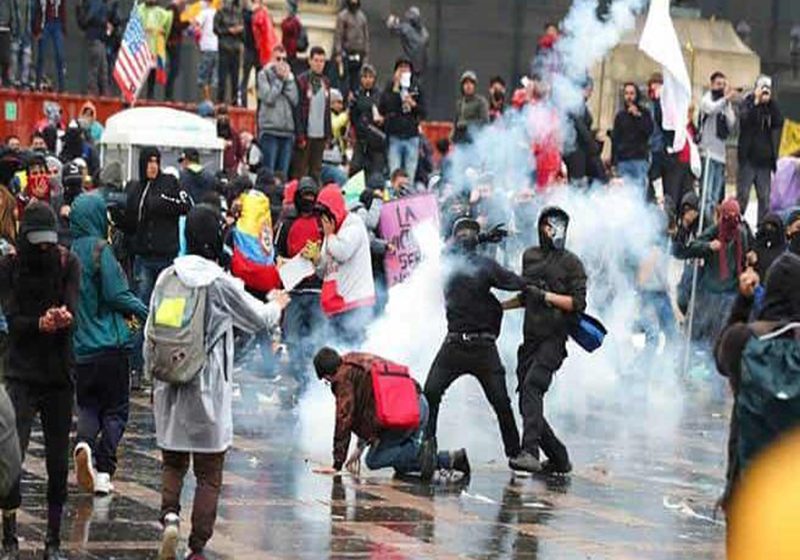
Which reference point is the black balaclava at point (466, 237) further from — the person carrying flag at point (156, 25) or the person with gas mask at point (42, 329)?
the person carrying flag at point (156, 25)

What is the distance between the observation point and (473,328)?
55.0 feet

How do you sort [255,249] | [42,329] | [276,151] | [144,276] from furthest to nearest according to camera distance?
[276,151] < [255,249] < [144,276] < [42,329]

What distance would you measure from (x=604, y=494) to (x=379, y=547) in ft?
9.92

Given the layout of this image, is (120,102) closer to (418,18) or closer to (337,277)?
(418,18)

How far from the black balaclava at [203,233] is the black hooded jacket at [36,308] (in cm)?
69

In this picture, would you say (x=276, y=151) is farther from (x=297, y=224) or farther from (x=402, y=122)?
(x=297, y=224)

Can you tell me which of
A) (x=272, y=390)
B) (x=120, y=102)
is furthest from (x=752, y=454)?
(x=120, y=102)

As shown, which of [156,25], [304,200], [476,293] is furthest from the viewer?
[156,25]

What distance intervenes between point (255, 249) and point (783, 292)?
10.8 metres

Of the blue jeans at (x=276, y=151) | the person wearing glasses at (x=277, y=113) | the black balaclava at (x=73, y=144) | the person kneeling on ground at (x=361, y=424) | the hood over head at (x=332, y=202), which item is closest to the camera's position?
the person kneeling on ground at (x=361, y=424)

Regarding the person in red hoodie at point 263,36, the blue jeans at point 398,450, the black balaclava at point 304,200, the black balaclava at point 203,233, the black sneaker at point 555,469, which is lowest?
the black sneaker at point 555,469

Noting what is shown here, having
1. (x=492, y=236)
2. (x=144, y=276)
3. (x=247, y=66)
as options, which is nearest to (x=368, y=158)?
(x=247, y=66)

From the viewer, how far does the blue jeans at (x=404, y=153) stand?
90.8ft

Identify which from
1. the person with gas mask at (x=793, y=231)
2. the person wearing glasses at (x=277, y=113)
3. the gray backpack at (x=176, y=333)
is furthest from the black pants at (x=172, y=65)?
the gray backpack at (x=176, y=333)
